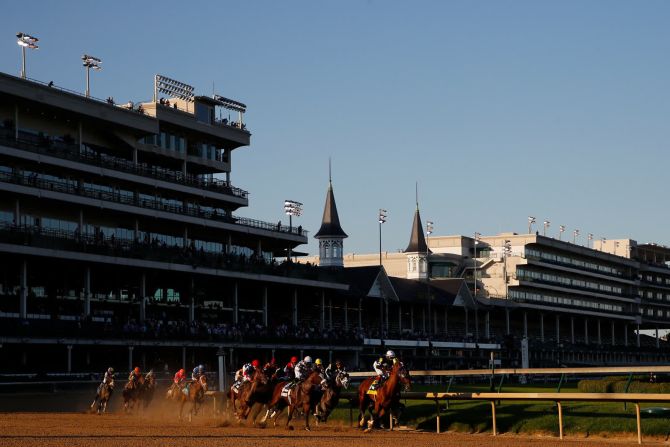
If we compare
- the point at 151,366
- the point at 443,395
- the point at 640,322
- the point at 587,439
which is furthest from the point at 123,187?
Result: the point at 640,322

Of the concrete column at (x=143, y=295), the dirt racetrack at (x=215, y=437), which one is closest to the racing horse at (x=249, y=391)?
the dirt racetrack at (x=215, y=437)

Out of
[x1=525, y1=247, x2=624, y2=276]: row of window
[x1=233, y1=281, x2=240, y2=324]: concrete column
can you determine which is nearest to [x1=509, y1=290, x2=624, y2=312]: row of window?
[x1=525, y1=247, x2=624, y2=276]: row of window

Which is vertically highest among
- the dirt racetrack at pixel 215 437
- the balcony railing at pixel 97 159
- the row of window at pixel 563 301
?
the balcony railing at pixel 97 159

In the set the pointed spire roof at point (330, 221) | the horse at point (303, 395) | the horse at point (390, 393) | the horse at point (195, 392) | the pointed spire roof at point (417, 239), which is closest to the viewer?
the horse at point (390, 393)

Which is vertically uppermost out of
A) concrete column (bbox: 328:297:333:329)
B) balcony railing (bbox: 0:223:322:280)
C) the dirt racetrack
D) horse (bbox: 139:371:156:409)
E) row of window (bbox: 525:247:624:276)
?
row of window (bbox: 525:247:624:276)

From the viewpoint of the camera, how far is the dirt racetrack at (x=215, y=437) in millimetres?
23688

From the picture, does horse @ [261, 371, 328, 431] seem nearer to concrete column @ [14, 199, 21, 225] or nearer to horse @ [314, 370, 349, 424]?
horse @ [314, 370, 349, 424]

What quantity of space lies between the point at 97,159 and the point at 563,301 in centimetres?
7491

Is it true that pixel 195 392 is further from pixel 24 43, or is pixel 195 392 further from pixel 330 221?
pixel 330 221

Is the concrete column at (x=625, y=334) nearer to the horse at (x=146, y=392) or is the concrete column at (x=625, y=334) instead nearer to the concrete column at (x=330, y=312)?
the concrete column at (x=330, y=312)

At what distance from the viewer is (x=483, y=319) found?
363 feet

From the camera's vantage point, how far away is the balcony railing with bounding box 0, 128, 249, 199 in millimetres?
58312

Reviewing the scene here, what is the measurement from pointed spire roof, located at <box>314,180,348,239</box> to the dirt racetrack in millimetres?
59107

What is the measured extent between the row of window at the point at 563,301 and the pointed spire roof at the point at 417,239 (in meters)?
13.3
